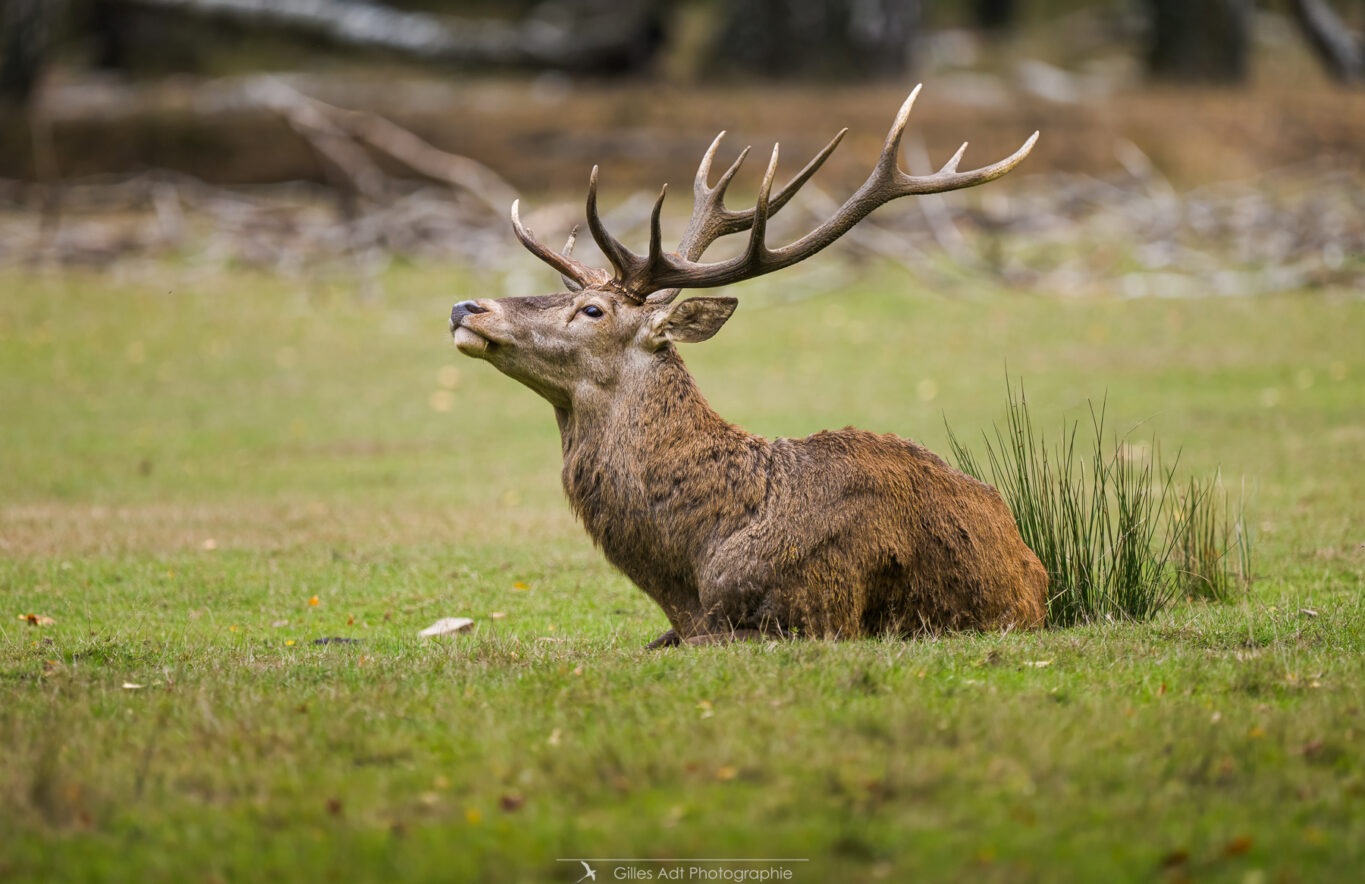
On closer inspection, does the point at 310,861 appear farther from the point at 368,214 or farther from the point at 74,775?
the point at 368,214

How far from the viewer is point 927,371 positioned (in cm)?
1894

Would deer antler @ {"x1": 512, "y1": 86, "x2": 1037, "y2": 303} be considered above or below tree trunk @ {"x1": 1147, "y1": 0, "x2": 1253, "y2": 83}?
above

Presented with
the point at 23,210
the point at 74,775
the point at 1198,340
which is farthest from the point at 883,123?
the point at 74,775

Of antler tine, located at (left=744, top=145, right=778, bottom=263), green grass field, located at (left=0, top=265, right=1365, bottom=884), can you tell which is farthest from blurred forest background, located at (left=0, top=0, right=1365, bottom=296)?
antler tine, located at (left=744, top=145, right=778, bottom=263)

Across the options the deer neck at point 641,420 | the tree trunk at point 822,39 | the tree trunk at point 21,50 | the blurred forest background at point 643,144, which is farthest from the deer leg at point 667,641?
the tree trunk at point 21,50

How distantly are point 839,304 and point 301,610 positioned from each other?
14.4 metres

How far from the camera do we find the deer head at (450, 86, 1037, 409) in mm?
7121

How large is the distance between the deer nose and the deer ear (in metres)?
0.84

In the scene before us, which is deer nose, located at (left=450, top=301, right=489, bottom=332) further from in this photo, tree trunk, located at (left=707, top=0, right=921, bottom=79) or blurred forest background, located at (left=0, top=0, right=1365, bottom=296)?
tree trunk, located at (left=707, top=0, right=921, bottom=79)

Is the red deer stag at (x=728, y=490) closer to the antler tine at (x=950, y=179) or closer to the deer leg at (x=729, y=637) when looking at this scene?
the deer leg at (x=729, y=637)

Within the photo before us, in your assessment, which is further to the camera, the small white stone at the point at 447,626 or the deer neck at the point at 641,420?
the small white stone at the point at 447,626

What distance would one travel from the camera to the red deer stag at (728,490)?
678 cm

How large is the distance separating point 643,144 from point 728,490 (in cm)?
1912

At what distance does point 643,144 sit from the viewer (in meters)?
25.3
